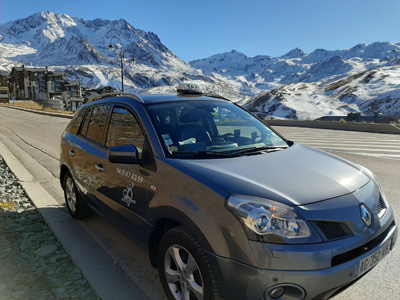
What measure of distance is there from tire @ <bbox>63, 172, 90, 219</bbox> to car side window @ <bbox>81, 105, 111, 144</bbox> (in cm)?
84

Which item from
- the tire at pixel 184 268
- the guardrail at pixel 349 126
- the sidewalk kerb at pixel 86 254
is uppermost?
the tire at pixel 184 268

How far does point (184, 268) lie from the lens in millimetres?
2506

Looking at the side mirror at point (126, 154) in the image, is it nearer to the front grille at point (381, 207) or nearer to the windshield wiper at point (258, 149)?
the windshield wiper at point (258, 149)

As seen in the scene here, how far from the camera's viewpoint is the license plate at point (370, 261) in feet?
7.47

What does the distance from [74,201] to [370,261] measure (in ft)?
12.5

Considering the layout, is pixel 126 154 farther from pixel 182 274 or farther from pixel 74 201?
pixel 74 201

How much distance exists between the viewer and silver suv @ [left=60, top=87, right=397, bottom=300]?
2.12 m

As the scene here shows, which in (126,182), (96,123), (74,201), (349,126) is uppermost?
(96,123)

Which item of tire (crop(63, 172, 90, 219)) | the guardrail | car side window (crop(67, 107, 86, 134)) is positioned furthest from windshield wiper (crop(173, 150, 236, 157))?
the guardrail

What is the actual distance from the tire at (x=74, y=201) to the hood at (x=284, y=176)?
2.50 m

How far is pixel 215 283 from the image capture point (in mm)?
2256

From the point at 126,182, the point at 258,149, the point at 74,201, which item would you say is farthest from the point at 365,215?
the point at 74,201

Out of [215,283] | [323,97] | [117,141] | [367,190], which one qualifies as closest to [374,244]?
[367,190]

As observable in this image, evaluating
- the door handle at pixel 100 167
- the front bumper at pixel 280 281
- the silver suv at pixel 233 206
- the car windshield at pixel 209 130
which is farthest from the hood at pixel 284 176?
the door handle at pixel 100 167
